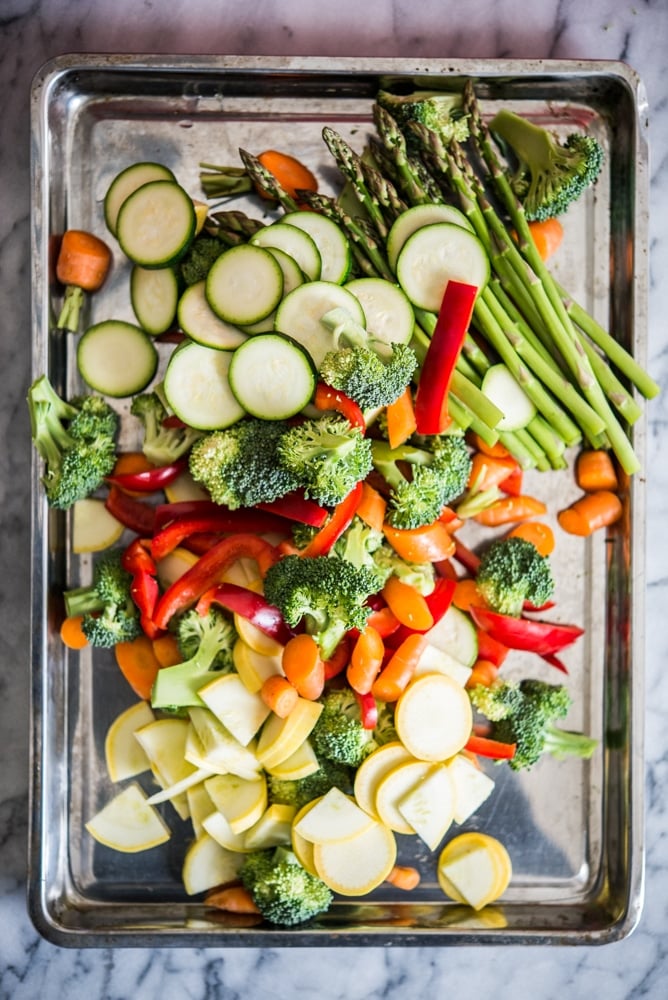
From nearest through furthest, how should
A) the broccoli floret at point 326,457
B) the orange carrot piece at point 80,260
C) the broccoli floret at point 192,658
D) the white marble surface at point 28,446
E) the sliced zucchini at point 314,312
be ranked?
the broccoli floret at point 326,457, the sliced zucchini at point 314,312, the broccoli floret at point 192,658, the orange carrot piece at point 80,260, the white marble surface at point 28,446

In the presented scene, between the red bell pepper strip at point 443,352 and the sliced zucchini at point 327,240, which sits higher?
the sliced zucchini at point 327,240

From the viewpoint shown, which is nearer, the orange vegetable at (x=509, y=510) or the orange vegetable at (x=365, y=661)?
the orange vegetable at (x=365, y=661)

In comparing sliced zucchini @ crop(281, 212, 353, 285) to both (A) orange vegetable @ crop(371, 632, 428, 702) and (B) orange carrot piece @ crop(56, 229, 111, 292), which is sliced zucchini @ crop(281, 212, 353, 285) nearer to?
(B) orange carrot piece @ crop(56, 229, 111, 292)

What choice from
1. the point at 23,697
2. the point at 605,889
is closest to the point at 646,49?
the point at 605,889

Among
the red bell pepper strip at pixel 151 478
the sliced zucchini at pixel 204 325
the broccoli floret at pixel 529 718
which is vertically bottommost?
the broccoli floret at pixel 529 718

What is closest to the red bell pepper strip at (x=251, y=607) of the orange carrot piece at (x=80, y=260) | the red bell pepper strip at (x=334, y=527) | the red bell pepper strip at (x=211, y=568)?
the red bell pepper strip at (x=211, y=568)

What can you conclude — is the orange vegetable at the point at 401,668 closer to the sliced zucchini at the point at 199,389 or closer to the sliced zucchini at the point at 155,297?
the sliced zucchini at the point at 199,389

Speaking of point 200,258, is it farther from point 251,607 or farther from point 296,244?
point 251,607
